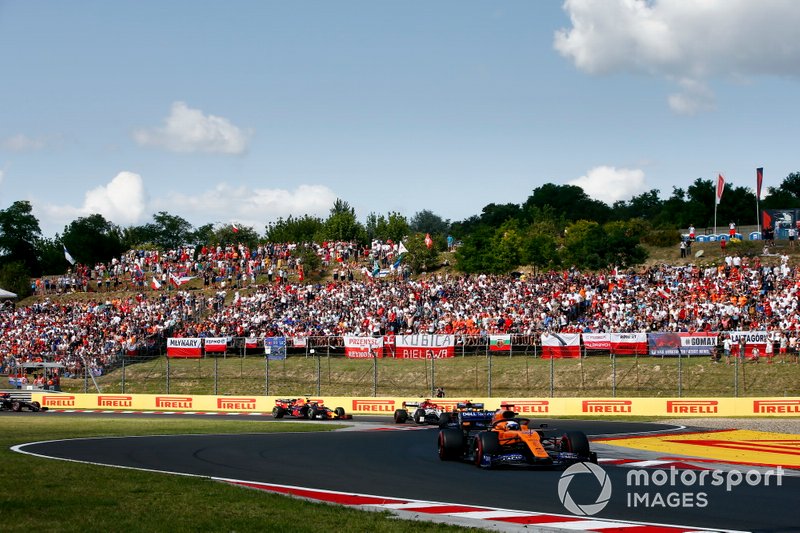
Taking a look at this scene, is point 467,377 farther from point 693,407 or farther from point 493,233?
point 493,233

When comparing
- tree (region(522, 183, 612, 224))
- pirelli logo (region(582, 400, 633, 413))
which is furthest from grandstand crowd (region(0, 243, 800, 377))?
tree (region(522, 183, 612, 224))

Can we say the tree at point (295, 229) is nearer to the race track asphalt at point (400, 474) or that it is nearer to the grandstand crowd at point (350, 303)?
the grandstand crowd at point (350, 303)

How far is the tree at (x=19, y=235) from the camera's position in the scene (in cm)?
13388

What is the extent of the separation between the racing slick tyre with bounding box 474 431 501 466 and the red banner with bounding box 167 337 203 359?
33894mm

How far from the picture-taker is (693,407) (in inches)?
1437

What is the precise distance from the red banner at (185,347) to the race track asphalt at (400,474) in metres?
23.5

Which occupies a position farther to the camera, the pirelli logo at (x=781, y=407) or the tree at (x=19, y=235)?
the tree at (x=19, y=235)

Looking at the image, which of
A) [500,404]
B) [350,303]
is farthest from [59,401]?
A: [500,404]

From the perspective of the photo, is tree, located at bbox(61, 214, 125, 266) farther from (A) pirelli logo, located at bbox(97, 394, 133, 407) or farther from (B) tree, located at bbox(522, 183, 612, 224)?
(A) pirelli logo, located at bbox(97, 394, 133, 407)

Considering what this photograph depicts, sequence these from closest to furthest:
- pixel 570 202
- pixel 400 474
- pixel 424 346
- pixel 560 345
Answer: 1. pixel 400 474
2. pixel 560 345
3. pixel 424 346
4. pixel 570 202

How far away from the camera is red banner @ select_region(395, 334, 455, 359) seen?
4597 centimetres

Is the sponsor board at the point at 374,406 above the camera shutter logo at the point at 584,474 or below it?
below

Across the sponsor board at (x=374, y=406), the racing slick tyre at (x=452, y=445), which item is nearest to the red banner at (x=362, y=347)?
the sponsor board at (x=374, y=406)

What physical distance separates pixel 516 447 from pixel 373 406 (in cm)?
2340
